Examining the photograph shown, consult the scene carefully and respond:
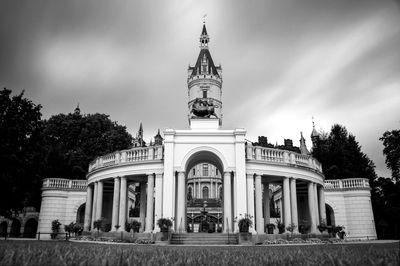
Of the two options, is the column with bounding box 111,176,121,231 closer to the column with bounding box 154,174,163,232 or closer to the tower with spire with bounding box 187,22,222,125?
Answer: the column with bounding box 154,174,163,232

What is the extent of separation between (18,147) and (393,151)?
141ft

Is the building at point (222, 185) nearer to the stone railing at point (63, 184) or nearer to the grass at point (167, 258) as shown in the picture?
the stone railing at point (63, 184)

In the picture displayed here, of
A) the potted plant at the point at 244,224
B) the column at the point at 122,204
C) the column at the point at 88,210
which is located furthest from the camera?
the column at the point at 88,210

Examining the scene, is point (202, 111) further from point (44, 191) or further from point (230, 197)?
point (44, 191)

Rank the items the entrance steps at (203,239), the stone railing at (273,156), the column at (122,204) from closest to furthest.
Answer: the entrance steps at (203,239) < the column at (122,204) < the stone railing at (273,156)

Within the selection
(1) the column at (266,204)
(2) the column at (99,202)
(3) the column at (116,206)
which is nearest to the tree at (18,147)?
(2) the column at (99,202)

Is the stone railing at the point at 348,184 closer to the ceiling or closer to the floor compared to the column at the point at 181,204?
closer to the ceiling

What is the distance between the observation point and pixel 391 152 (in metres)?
42.9

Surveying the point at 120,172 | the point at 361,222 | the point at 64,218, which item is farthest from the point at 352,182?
the point at 64,218

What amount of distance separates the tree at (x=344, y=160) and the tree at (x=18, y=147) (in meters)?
39.4

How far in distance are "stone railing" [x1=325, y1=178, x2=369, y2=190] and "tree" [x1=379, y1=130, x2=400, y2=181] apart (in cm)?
725

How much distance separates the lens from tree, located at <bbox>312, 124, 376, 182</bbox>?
167ft

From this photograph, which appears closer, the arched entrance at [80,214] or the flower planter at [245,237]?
the flower planter at [245,237]

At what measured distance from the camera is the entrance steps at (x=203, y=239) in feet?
82.2
